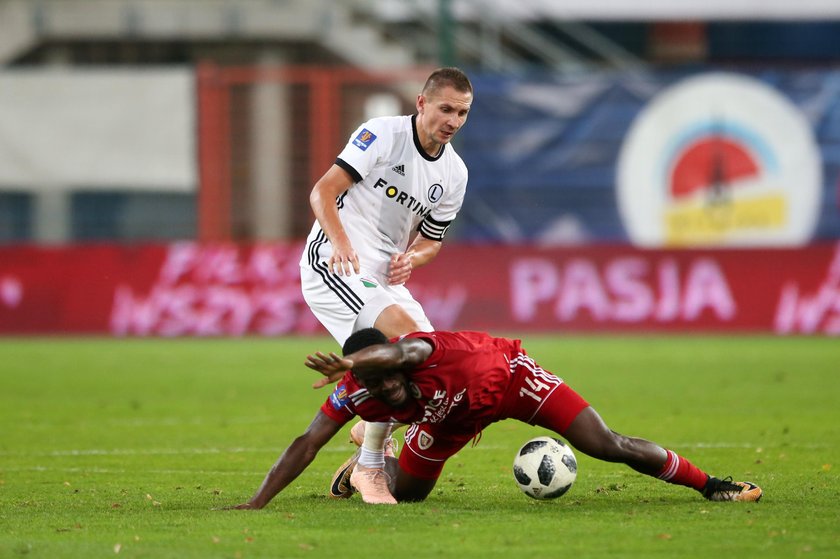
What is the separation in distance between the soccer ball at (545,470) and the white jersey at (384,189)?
1564 millimetres

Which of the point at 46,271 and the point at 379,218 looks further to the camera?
the point at 46,271

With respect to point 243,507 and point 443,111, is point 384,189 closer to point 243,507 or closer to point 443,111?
point 443,111

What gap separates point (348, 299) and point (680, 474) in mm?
2079

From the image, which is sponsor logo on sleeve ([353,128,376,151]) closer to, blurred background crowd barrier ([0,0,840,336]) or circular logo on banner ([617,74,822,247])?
blurred background crowd barrier ([0,0,840,336])

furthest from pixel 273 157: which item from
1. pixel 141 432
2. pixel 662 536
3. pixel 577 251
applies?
pixel 662 536

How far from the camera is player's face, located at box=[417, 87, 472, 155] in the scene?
26.2ft

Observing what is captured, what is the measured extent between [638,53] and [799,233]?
37.3 feet

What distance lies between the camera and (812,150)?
69.6 ft

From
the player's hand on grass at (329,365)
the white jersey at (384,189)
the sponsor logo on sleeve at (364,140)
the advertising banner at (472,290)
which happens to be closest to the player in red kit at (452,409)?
the player's hand on grass at (329,365)

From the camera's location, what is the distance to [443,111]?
8.04 m

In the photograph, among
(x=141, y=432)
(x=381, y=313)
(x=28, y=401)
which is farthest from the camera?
(x=28, y=401)

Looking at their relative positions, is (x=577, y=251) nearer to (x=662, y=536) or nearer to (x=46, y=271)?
(x=46, y=271)

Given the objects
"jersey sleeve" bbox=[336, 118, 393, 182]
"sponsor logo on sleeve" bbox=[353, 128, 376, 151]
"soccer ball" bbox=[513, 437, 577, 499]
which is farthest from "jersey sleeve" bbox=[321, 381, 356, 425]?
"sponsor logo on sleeve" bbox=[353, 128, 376, 151]

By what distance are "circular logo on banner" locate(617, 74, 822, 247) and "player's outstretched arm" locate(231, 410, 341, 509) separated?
14246 millimetres
